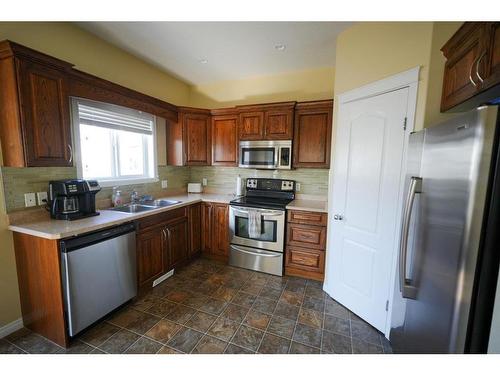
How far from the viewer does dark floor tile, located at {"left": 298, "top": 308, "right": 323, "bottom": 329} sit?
1.96 meters

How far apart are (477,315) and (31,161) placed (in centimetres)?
282

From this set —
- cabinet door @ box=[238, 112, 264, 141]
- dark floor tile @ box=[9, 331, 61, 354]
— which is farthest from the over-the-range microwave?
dark floor tile @ box=[9, 331, 61, 354]

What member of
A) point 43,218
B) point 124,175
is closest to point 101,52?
point 124,175

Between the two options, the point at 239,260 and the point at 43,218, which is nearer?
the point at 43,218

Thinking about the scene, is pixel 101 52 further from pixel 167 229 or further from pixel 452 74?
pixel 452 74

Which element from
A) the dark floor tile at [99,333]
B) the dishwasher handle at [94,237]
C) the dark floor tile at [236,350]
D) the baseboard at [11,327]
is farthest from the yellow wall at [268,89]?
the baseboard at [11,327]

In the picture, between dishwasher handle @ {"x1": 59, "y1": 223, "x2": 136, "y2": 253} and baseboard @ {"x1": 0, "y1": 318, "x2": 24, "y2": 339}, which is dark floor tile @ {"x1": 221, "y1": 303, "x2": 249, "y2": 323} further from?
baseboard @ {"x1": 0, "y1": 318, "x2": 24, "y2": 339}

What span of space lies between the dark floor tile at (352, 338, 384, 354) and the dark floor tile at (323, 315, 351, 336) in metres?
0.11

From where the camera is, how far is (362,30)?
78.5 inches

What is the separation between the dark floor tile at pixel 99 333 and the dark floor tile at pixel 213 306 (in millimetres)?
760

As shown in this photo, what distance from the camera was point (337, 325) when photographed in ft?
6.43

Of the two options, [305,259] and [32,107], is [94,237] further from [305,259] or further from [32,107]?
[305,259]

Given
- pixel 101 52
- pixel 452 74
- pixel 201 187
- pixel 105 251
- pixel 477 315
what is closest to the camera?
pixel 477 315

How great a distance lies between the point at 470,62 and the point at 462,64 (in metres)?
0.10
